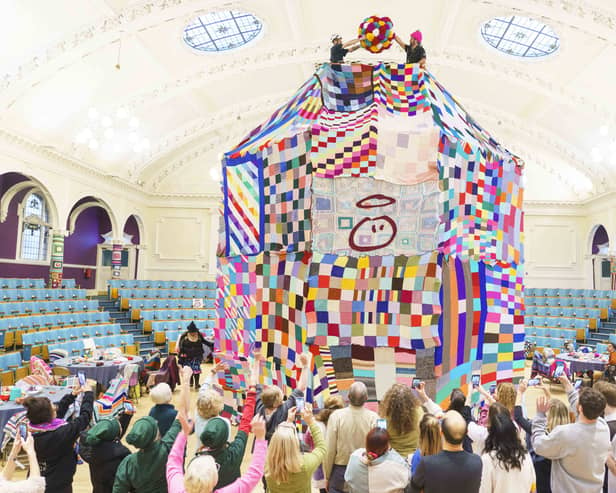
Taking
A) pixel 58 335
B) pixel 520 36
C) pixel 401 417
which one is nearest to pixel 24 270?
pixel 58 335

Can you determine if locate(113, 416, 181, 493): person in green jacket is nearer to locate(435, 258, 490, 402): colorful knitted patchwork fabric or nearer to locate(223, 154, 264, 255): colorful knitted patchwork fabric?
locate(223, 154, 264, 255): colorful knitted patchwork fabric

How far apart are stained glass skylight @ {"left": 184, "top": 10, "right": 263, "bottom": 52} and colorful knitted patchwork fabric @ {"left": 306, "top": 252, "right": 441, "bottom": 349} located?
1074cm

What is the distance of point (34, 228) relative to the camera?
15391 mm

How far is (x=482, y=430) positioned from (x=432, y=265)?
0.96 m

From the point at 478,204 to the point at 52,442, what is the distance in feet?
9.72

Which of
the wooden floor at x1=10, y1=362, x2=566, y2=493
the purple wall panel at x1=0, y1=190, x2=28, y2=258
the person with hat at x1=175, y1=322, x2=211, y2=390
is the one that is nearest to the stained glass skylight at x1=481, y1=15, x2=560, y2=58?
the wooden floor at x1=10, y1=362, x2=566, y2=493

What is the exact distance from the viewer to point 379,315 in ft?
9.59

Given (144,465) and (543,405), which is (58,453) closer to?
(144,465)

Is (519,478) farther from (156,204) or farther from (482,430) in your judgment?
(156,204)

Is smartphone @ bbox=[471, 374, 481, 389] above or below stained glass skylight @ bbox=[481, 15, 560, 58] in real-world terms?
below

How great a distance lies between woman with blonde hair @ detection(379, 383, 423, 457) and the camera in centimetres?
247

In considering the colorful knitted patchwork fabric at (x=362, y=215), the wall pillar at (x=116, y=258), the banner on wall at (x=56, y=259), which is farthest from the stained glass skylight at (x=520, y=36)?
the wall pillar at (x=116, y=258)

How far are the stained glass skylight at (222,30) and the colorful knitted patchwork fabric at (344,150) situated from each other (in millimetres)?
10174

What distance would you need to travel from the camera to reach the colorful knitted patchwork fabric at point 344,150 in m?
3.05
